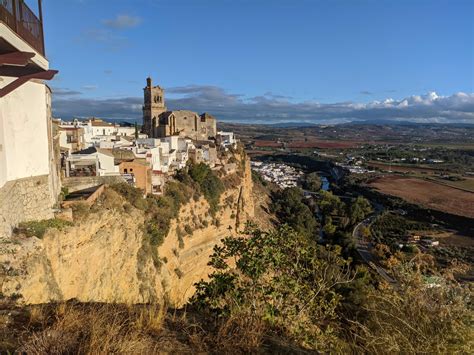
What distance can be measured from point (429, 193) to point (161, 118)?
4510 centimetres

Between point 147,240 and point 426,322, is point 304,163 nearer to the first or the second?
point 147,240

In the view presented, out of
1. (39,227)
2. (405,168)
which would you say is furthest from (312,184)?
(39,227)

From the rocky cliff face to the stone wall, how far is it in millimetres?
391

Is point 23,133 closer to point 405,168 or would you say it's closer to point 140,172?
point 140,172

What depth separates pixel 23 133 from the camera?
6.99 meters

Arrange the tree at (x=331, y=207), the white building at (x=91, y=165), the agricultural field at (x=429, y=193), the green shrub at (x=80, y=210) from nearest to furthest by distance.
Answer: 1. the green shrub at (x=80, y=210)
2. the white building at (x=91, y=165)
3. the tree at (x=331, y=207)
4. the agricultural field at (x=429, y=193)

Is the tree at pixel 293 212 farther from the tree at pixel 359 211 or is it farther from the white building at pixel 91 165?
the white building at pixel 91 165

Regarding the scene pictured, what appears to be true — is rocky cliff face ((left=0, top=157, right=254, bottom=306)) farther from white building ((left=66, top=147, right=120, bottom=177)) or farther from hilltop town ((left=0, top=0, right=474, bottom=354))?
white building ((left=66, top=147, right=120, bottom=177))

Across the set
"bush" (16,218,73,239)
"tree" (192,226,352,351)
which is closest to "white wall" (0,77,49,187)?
"bush" (16,218,73,239)

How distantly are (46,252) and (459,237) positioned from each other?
42.6 m

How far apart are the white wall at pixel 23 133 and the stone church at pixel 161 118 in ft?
93.2

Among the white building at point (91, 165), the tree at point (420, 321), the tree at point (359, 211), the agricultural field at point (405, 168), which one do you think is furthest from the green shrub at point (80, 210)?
the agricultural field at point (405, 168)

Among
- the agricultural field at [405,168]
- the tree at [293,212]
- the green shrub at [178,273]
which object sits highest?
the green shrub at [178,273]

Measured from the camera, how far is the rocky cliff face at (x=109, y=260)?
6488mm
